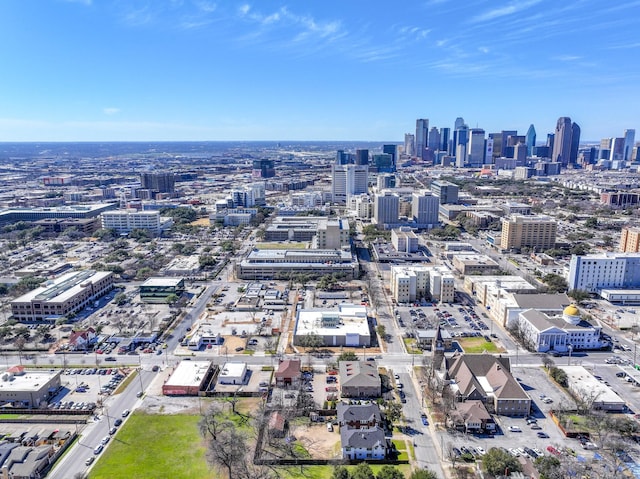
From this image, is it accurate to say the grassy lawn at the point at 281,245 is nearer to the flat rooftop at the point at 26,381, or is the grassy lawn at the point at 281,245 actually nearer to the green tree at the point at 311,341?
the green tree at the point at 311,341

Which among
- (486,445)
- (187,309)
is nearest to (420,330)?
(486,445)

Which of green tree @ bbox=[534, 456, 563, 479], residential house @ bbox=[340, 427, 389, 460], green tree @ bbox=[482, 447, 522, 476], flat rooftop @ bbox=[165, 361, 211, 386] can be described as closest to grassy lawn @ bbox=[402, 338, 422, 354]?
residential house @ bbox=[340, 427, 389, 460]

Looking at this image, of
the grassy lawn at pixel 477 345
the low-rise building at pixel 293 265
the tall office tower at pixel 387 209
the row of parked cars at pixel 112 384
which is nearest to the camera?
the row of parked cars at pixel 112 384

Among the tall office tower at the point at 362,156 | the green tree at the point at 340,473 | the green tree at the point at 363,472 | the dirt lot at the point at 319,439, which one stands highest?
the tall office tower at the point at 362,156

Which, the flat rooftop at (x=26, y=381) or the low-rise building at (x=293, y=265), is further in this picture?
the low-rise building at (x=293, y=265)

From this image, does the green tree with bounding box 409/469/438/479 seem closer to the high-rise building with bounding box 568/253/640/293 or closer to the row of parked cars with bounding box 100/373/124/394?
the row of parked cars with bounding box 100/373/124/394

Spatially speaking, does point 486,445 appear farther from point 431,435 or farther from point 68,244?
point 68,244

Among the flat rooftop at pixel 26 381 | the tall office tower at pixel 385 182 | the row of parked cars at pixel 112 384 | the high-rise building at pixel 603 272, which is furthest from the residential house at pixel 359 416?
the tall office tower at pixel 385 182
